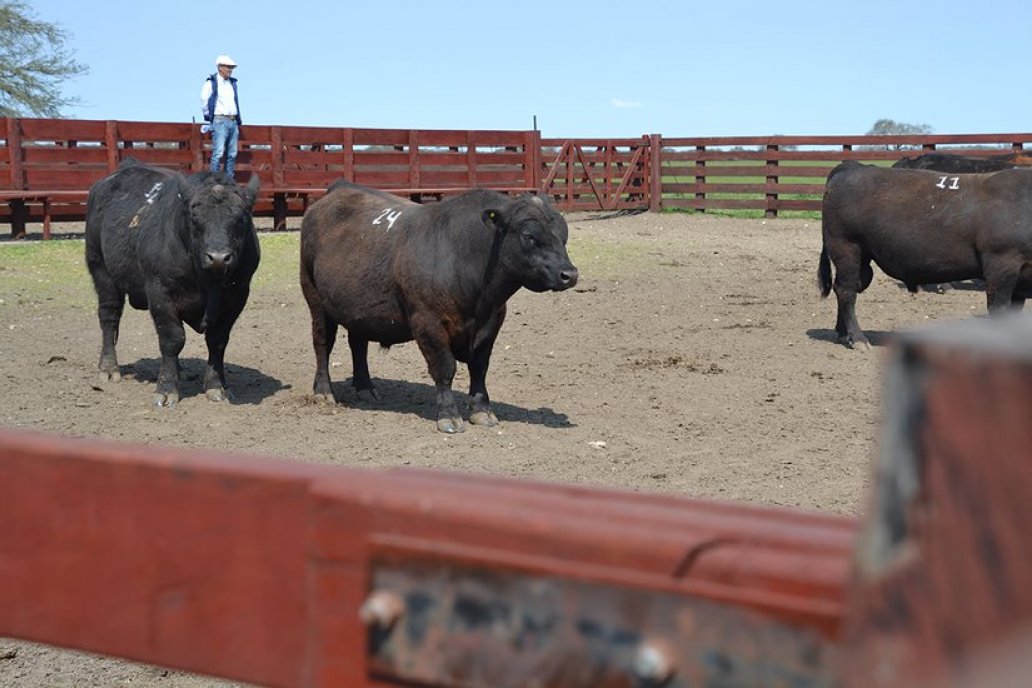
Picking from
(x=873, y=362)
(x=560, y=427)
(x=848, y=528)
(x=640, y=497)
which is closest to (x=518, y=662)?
(x=640, y=497)

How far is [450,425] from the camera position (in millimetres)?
8664

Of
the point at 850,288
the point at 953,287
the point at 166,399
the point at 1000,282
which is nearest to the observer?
the point at 166,399

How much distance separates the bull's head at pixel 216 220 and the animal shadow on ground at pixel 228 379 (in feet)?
3.27

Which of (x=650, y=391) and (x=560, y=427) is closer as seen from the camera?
(x=560, y=427)

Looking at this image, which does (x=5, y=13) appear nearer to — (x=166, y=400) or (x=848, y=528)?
(x=166, y=400)

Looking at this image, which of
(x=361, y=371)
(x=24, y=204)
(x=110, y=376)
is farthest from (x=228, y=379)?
(x=24, y=204)

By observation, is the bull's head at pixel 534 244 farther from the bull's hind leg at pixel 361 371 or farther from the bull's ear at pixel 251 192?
the bull's ear at pixel 251 192

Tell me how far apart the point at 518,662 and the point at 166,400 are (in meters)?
8.79

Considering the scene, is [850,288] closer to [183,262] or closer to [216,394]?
[216,394]

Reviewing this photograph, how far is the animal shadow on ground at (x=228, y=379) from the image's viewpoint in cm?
998

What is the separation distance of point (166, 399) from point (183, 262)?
3.45ft

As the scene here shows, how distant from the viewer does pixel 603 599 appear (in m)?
1.02

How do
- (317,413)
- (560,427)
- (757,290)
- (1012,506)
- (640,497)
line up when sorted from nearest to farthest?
1. (1012,506)
2. (640,497)
3. (560,427)
4. (317,413)
5. (757,290)

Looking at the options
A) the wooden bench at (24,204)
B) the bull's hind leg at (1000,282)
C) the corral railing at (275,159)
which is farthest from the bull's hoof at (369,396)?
the wooden bench at (24,204)
